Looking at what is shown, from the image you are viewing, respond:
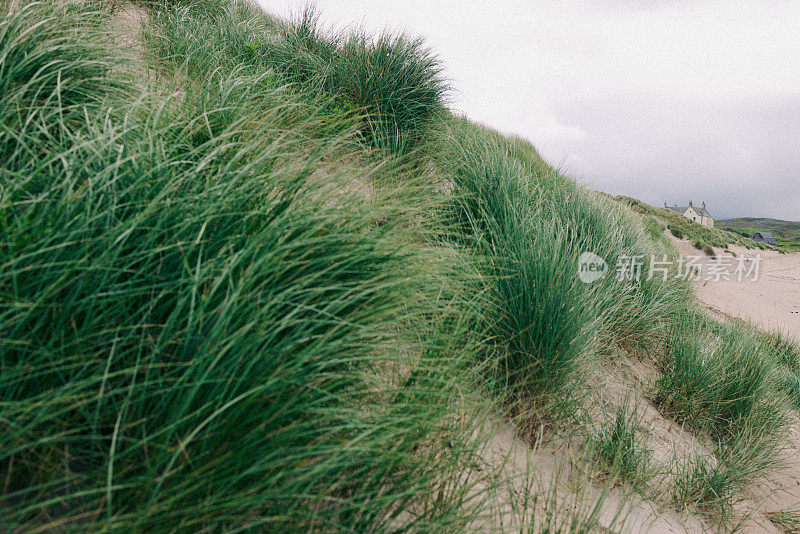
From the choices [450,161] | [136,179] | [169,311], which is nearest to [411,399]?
[169,311]

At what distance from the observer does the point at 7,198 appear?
3.85 feet

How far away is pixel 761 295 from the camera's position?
11156 millimetres

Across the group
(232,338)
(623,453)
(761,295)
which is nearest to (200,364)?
(232,338)

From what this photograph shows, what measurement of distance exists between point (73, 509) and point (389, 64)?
407 cm

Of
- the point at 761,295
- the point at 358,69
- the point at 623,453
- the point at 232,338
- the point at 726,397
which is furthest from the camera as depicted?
the point at 761,295

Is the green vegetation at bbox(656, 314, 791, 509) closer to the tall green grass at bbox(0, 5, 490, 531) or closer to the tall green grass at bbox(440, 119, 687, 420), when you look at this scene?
the tall green grass at bbox(440, 119, 687, 420)

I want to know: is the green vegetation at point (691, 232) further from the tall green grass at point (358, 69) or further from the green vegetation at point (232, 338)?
the green vegetation at point (232, 338)

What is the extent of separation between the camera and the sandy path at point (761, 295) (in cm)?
830

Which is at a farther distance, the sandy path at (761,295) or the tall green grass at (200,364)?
the sandy path at (761,295)

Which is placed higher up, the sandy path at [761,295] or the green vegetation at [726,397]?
the sandy path at [761,295]

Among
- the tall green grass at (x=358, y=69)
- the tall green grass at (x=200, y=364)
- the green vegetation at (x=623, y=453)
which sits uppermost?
the tall green grass at (x=358, y=69)

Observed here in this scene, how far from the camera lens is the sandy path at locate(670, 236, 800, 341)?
8.30 m

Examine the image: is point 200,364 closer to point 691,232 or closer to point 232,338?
point 232,338

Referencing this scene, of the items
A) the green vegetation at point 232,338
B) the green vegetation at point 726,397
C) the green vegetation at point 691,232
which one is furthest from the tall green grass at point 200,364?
the green vegetation at point 691,232
